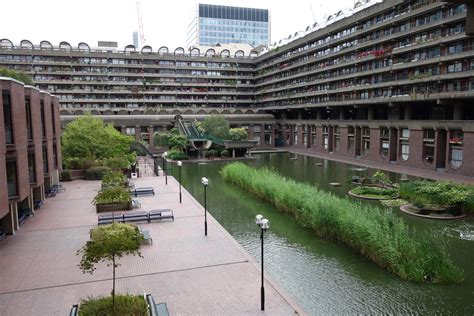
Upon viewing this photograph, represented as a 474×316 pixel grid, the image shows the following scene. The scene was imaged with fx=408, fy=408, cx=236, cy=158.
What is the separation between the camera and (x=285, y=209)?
86.9ft

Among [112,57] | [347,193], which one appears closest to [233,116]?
[112,57]

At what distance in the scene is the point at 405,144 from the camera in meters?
49.0

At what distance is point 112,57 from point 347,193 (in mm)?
68989

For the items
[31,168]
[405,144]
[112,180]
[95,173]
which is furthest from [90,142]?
[405,144]

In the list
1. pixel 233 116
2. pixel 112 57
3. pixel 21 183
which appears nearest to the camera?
pixel 21 183

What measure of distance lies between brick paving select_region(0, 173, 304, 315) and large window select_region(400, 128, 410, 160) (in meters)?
33.2

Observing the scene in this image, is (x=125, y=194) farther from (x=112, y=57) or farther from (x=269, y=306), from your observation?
(x=112, y=57)

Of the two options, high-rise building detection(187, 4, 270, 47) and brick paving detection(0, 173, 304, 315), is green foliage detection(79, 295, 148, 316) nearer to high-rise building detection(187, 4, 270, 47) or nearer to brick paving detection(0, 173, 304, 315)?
brick paving detection(0, 173, 304, 315)

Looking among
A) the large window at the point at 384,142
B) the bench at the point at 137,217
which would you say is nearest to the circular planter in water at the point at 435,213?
the bench at the point at 137,217

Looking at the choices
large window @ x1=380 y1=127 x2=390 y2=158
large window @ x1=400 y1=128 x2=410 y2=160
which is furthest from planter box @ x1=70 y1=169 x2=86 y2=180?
large window @ x1=400 y1=128 x2=410 y2=160

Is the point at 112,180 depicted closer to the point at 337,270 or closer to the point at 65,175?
the point at 65,175

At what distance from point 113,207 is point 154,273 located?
1218 centimetres

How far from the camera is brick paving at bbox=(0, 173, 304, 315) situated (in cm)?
1344

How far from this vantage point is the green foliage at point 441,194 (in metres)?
24.6
